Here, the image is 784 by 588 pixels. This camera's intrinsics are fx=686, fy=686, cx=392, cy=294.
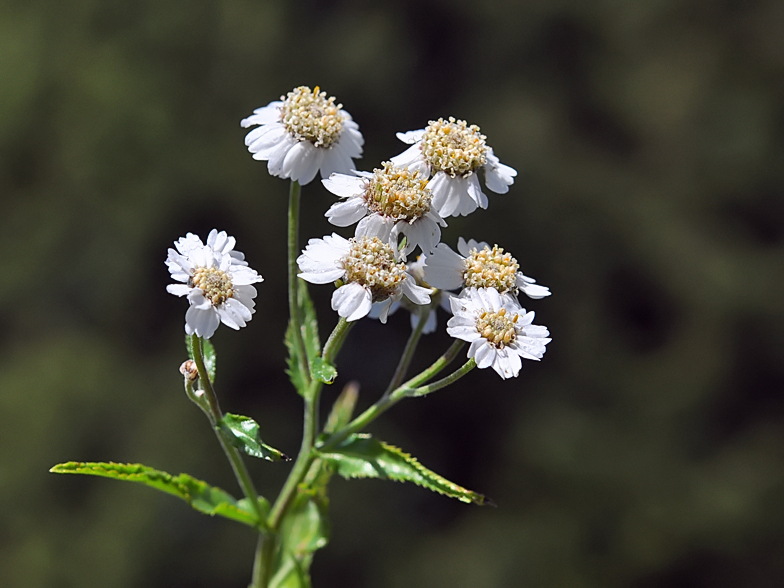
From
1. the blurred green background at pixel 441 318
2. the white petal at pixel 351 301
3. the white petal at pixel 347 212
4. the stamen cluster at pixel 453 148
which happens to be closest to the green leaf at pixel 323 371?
the white petal at pixel 351 301

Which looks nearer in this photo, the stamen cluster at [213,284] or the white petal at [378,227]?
the stamen cluster at [213,284]

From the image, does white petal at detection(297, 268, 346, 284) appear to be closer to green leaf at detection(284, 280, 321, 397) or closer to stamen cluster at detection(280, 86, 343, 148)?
green leaf at detection(284, 280, 321, 397)

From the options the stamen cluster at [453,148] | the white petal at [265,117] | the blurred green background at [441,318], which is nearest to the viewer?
the stamen cluster at [453,148]

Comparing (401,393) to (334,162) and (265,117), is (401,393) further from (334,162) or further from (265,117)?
(265,117)

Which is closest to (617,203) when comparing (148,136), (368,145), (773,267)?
(773,267)

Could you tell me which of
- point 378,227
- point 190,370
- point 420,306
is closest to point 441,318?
point 420,306

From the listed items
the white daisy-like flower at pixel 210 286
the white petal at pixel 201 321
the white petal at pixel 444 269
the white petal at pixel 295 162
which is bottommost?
the white petal at pixel 201 321

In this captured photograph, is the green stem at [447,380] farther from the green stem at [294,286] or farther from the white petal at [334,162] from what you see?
the white petal at [334,162]
